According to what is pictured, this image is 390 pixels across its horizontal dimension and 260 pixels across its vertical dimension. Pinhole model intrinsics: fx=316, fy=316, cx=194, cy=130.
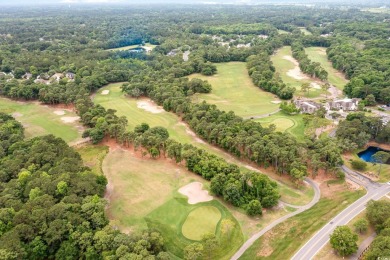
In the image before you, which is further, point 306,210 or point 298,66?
A: point 298,66

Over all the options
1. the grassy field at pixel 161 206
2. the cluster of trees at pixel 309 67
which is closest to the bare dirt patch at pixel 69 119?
the grassy field at pixel 161 206

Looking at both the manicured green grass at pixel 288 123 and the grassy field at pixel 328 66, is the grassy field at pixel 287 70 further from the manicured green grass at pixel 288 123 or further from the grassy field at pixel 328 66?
the manicured green grass at pixel 288 123

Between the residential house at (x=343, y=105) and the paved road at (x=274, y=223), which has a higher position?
the residential house at (x=343, y=105)

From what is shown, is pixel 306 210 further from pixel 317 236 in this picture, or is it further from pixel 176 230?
pixel 176 230

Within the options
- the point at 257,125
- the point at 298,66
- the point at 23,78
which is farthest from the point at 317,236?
the point at 23,78

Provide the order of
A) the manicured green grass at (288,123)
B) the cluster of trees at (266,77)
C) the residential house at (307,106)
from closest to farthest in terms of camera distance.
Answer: the manicured green grass at (288,123)
the residential house at (307,106)
the cluster of trees at (266,77)

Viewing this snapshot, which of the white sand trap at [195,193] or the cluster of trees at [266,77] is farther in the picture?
the cluster of trees at [266,77]

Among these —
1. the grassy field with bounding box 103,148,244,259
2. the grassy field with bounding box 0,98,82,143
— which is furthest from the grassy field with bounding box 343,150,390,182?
the grassy field with bounding box 0,98,82,143
